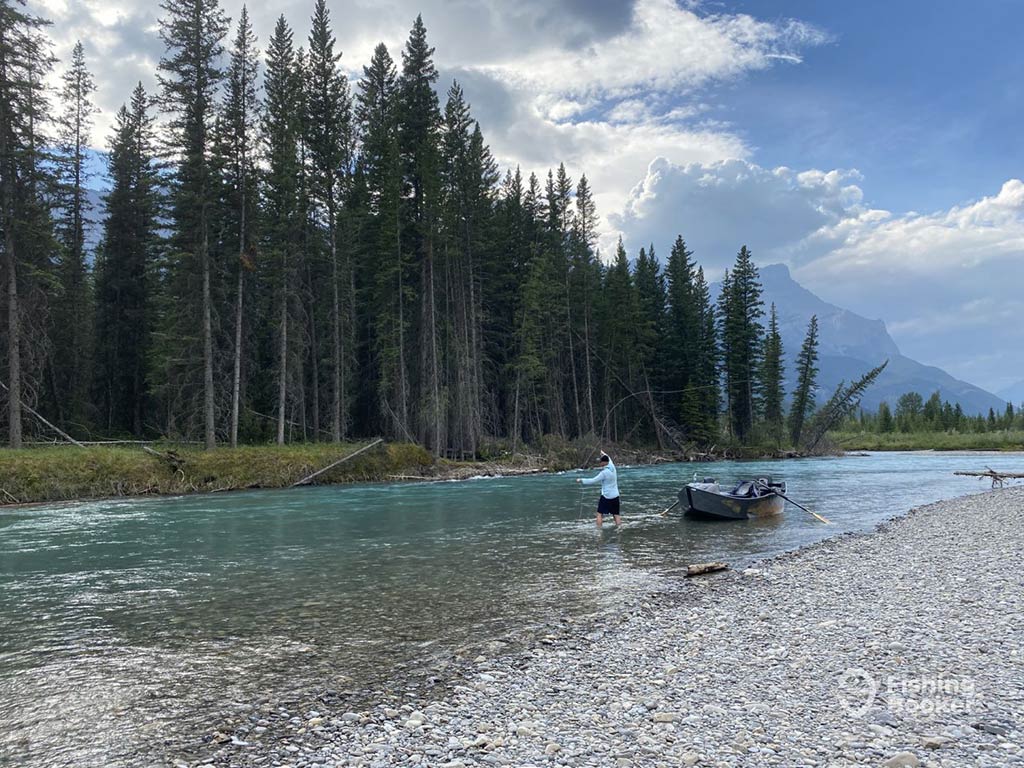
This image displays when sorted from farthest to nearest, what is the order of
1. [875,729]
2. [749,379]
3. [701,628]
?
1. [749,379]
2. [701,628]
3. [875,729]

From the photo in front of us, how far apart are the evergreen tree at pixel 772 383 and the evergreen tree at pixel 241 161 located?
5432cm

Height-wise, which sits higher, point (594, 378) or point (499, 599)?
point (594, 378)

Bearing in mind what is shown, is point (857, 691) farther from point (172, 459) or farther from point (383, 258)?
point (383, 258)

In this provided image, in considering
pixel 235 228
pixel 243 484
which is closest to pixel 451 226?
pixel 235 228

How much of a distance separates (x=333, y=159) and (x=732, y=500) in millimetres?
31103

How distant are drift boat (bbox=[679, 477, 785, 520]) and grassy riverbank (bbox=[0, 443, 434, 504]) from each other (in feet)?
62.2

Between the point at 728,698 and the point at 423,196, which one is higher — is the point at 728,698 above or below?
below

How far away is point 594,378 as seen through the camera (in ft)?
201

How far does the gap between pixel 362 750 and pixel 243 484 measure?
86.2ft

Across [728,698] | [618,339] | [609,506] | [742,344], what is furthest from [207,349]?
[742,344]

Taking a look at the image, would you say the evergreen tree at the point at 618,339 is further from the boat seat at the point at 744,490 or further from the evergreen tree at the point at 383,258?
the boat seat at the point at 744,490

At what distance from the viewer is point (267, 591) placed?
11070mm

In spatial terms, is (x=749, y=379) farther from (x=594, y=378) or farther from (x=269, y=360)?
(x=269, y=360)

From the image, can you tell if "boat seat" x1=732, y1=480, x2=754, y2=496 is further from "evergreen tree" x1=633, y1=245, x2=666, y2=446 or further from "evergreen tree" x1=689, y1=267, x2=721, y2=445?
"evergreen tree" x1=689, y1=267, x2=721, y2=445
